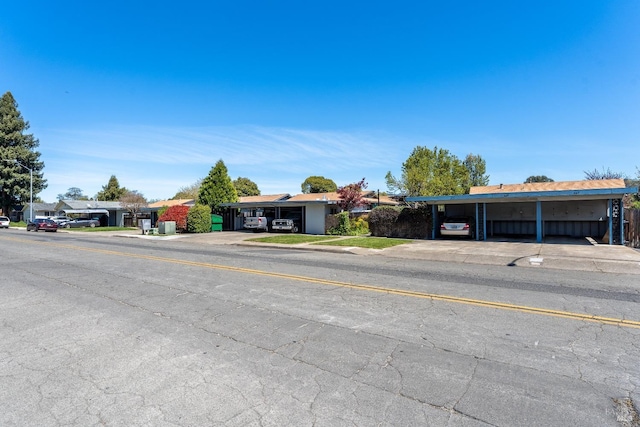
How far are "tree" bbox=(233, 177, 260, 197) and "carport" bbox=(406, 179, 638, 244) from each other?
164 feet

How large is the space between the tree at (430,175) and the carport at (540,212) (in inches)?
504

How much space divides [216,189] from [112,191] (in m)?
49.8

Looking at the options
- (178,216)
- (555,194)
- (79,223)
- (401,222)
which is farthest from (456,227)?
(79,223)

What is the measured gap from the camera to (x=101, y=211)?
46.9 m

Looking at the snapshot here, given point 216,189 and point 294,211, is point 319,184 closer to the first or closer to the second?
point 216,189

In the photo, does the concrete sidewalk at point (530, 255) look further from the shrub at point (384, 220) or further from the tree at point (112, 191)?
the tree at point (112, 191)

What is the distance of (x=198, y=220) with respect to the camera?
2983cm

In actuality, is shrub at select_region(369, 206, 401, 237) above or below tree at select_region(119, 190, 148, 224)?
below

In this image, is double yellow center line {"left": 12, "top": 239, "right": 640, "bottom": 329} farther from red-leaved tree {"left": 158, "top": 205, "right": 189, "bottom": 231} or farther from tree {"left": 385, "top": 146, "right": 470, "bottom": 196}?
tree {"left": 385, "top": 146, "right": 470, "bottom": 196}

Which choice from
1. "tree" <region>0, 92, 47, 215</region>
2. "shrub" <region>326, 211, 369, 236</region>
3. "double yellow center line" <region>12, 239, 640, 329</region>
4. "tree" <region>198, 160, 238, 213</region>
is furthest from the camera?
"tree" <region>0, 92, 47, 215</region>

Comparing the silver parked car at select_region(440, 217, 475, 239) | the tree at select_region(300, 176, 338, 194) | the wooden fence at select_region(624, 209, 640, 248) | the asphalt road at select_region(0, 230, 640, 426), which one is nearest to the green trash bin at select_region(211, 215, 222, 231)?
the silver parked car at select_region(440, 217, 475, 239)

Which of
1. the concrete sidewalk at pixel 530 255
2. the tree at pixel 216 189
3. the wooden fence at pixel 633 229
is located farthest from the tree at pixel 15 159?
the wooden fence at pixel 633 229

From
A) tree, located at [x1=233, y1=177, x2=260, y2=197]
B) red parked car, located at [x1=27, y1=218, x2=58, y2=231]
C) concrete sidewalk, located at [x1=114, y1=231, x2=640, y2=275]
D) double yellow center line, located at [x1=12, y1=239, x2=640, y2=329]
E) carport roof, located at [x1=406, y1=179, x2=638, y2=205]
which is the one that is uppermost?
tree, located at [x1=233, y1=177, x2=260, y2=197]

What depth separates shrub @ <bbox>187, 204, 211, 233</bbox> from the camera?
29812 mm
